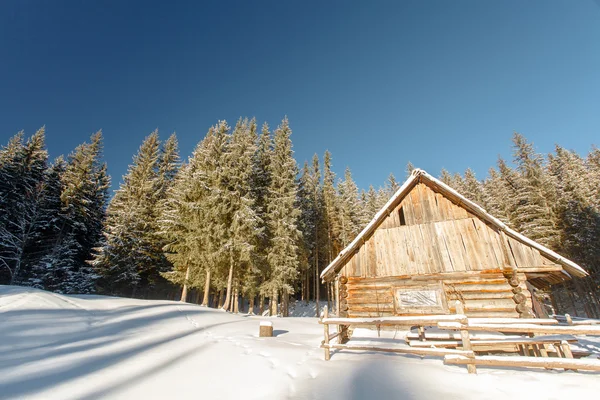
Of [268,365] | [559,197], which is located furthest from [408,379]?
[559,197]

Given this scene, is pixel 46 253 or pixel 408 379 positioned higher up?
pixel 46 253

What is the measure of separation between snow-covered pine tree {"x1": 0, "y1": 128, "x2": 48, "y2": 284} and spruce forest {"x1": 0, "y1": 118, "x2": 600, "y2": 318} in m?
0.12

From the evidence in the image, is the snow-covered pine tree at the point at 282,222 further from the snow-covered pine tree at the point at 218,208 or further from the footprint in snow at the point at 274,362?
the footprint in snow at the point at 274,362

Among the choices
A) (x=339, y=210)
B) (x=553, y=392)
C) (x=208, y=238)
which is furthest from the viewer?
(x=339, y=210)

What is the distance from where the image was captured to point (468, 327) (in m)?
6.48

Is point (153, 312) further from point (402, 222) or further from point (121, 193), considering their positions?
point (121, 193)

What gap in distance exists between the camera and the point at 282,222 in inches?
1029

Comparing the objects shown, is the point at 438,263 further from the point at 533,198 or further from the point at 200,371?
the point at 533,198

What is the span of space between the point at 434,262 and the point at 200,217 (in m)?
19.2

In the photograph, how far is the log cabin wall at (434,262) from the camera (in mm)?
11211

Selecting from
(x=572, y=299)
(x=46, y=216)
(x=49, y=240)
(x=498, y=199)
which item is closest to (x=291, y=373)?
(x=46, y=216)

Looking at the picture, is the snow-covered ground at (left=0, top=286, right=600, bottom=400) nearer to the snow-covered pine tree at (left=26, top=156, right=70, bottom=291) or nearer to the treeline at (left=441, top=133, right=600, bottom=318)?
the snow-covered pine tree at (left=26, top=156, right=70, bottom=291)

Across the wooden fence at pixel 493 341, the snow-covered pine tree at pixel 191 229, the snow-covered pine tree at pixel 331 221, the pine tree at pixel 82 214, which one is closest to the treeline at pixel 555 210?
the snow-covered pine tree at pixel 331 221

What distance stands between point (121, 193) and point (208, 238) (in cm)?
1529
